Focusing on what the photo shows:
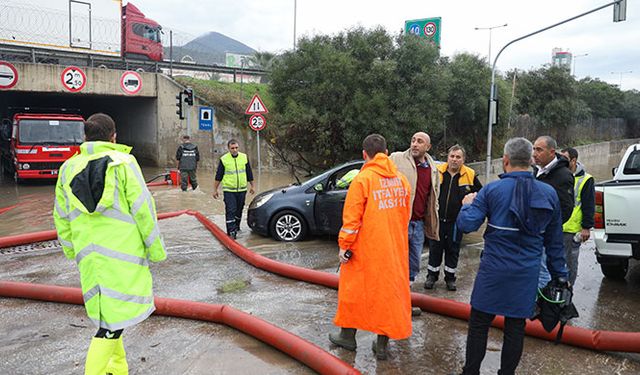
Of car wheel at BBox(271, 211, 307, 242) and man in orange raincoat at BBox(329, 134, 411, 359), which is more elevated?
man in orange raincoat at BBox(329, 134, 411, 359)

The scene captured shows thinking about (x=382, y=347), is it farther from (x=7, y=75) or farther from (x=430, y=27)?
(x=430, y=27)

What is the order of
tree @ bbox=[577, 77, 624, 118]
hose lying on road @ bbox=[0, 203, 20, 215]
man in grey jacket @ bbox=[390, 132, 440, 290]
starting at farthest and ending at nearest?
1. tree @ bbox=[577, 77, 624, 118]
2. hose lying on road @ bbox=[0, 203, 20, 215]
3. man in grey jacket @ bbox=[390, 132, 440, 290]

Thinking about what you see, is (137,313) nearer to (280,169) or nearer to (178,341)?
(178,341)

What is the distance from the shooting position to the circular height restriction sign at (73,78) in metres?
19.9

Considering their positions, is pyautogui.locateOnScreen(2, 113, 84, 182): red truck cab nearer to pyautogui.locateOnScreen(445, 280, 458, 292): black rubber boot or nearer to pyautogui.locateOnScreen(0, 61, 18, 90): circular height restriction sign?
pyautogui.locateOnScreen(0, 61, 18, 90): circular height restriction sign

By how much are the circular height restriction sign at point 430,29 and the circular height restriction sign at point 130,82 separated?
45.0ft

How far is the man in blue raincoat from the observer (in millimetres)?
3324

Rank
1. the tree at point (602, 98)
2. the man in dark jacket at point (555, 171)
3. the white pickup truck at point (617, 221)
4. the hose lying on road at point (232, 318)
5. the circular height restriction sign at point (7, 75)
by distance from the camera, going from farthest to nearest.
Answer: the tree at point (602, 98), the circular height restriction sign at point (7, 75), the white pickup truck at point (617, 221), the man in dark jacket at point (555, 171), the hose lying on road at point (232, 318)

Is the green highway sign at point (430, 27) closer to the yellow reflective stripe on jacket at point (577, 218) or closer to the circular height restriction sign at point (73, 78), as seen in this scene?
the circular height restriction sign at point (73, 78)

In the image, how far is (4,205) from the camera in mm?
13422

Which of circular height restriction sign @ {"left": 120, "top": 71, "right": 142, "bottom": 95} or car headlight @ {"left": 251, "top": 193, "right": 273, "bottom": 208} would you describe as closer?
car headlight @ {"left": 251, "top": 193, "right": 273, "bottom": 208}

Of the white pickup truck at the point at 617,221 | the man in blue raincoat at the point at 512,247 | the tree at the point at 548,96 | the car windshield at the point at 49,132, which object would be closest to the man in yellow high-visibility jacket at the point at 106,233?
the man in blue raincoat at the point at 512,247

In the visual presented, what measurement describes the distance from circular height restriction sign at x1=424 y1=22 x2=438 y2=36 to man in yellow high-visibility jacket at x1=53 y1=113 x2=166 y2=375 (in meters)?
23.2

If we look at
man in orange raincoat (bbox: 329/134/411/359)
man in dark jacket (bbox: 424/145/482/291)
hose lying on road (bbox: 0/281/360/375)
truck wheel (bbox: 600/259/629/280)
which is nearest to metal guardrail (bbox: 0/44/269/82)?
man in dark jacket (bbox: 424/145/482/291)
